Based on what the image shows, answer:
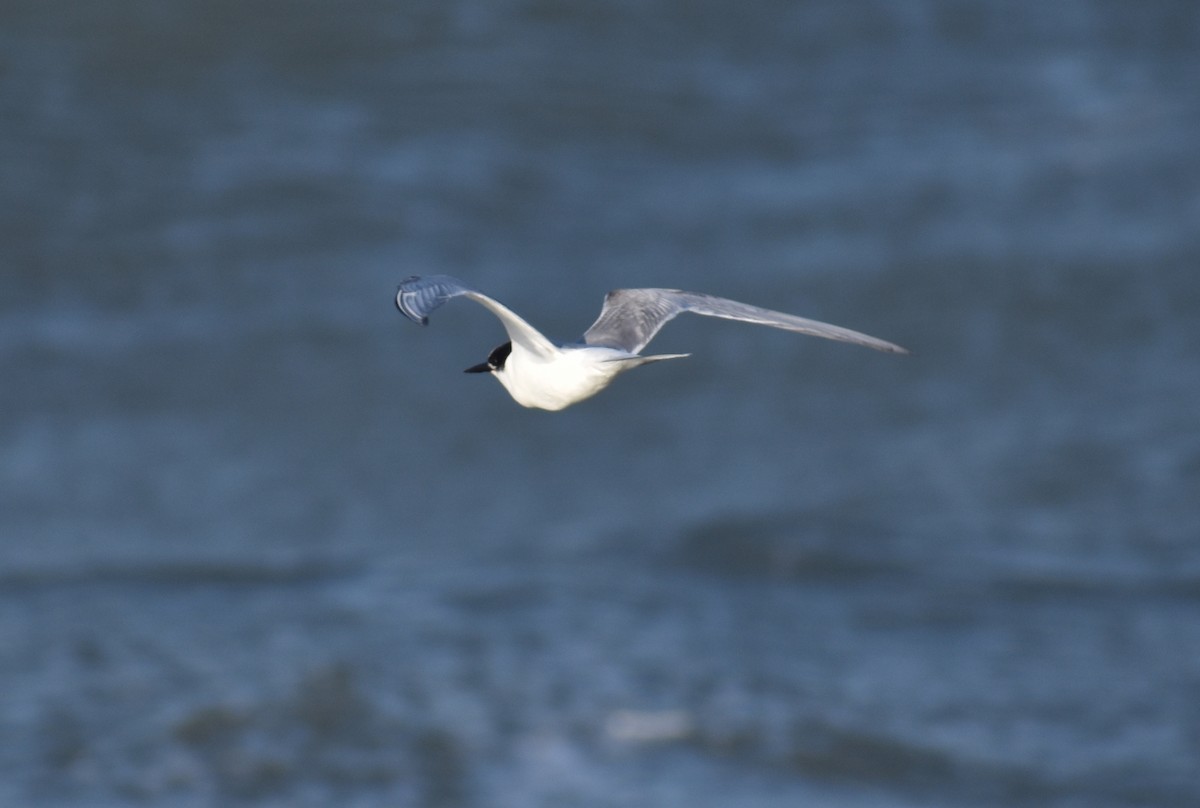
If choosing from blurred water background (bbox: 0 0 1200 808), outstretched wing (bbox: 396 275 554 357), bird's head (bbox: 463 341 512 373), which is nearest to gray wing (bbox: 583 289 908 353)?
bird's head (bbox: 463 341 512 373)

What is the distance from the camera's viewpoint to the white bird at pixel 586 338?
196 inches

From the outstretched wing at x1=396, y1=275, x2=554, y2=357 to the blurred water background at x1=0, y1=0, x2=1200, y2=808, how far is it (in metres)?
6.31

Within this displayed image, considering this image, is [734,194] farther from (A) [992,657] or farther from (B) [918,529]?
(A) [992,657]

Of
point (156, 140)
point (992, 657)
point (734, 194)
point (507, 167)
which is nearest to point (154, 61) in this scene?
point (156, 140)

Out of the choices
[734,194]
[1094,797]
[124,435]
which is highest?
[734,194]

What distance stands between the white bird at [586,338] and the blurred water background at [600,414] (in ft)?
17.9

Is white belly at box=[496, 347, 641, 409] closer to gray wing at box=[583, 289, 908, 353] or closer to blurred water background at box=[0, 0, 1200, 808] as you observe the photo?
gray wing at box=[583, 289, 908, 353]

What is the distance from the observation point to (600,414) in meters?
15.9

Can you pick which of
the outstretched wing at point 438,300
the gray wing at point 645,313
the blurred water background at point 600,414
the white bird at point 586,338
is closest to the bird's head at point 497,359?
the white bird at point 586,338

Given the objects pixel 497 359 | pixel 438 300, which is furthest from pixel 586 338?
pixel 438 300

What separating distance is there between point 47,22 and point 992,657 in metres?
12.5

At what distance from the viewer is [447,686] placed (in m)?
12.2

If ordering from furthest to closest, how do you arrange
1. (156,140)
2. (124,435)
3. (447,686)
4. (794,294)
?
(156,140)
(794,294)
(124,435)
(447,686)

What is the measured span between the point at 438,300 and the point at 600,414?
11161 mm
